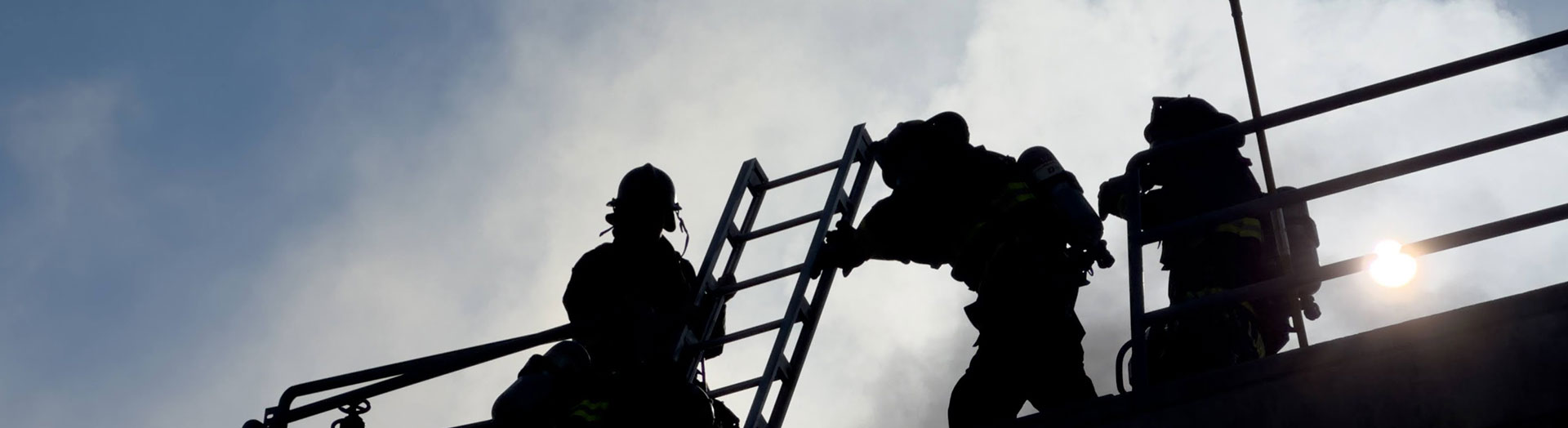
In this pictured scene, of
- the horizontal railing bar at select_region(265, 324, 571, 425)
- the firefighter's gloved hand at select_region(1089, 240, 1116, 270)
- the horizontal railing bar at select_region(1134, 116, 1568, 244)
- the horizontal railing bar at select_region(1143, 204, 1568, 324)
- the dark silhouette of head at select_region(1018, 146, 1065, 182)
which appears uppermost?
the dark silhouette of head at select_region(1018, 146, 1065, 182)

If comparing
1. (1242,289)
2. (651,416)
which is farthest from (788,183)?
(1242,289)

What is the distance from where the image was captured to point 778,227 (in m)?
7.36

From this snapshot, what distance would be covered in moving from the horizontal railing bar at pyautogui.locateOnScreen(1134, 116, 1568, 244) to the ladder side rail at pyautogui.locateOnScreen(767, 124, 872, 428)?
6.96 feet

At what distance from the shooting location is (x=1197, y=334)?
582cm

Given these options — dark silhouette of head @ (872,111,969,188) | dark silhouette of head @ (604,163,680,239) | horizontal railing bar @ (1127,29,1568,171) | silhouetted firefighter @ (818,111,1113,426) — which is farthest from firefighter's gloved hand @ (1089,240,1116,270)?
dark silhouette of head @ (604,163,680,239)

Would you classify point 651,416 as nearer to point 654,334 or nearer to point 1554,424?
point 654,334

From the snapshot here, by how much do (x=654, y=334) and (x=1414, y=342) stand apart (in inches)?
138

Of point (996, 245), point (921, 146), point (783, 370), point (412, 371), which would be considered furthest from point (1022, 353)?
point (412, 371)

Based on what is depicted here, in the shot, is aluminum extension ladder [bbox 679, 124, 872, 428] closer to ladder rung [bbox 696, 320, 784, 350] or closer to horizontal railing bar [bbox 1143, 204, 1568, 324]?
ladder rung [bbox 696, 320, 784, 350]

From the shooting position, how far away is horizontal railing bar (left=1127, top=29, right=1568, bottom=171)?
454 cm

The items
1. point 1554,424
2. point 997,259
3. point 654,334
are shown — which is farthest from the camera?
point 654,334

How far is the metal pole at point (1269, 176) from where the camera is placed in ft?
19.5

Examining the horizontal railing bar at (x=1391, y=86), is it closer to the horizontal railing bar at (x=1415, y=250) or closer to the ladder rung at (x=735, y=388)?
the horizontal railing bar at (x=1415, y=250)

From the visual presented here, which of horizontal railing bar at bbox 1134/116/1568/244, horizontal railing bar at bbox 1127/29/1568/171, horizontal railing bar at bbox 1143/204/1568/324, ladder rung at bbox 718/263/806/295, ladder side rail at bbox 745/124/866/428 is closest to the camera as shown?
horizontal railing bar at bbox 1143/204/1568/324
